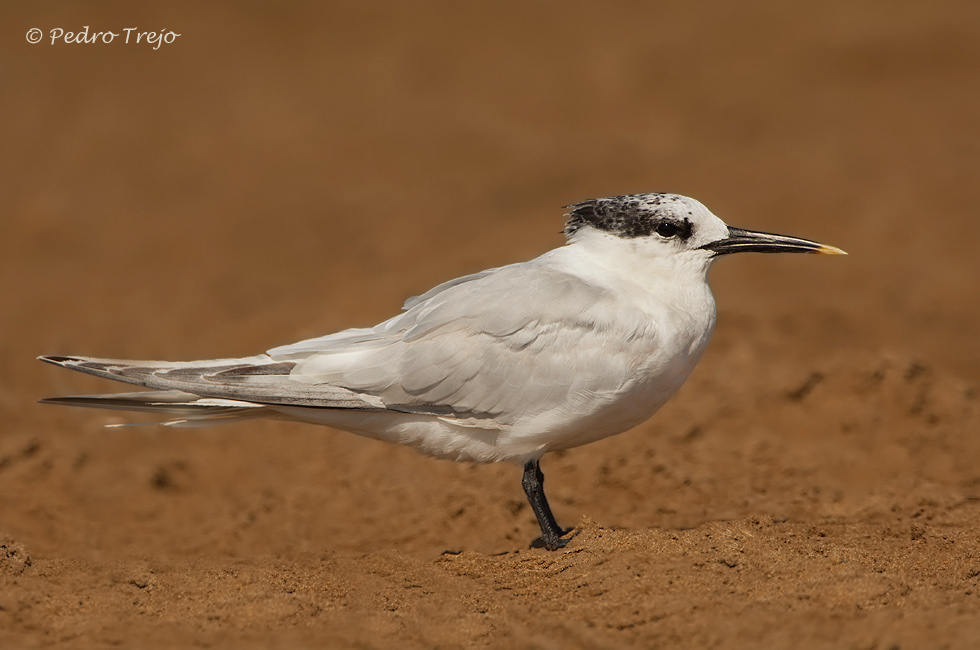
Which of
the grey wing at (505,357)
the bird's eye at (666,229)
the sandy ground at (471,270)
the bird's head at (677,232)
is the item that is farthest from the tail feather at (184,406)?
the bird's eye at (666,229)

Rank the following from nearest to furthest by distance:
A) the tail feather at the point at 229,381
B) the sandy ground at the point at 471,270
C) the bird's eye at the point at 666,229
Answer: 1. the sandy ground at the point at 471,270
2. the tail feather at the point at 229,381
3. the bird's eye at the point at 666,229

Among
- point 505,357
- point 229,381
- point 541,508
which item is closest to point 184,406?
point 229,381

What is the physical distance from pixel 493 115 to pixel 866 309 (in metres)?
6.63

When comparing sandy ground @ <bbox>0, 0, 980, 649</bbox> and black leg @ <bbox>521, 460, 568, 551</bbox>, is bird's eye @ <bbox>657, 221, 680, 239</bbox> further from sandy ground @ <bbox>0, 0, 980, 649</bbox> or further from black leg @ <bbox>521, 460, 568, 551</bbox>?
sandy ground @ <bbox>0, 0, 980, 649</bbox>

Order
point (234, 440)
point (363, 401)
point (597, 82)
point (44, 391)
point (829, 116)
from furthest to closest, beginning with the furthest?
1. point (597, 82)
2. point (829, 116)
3. point (44, 391)
4. point (234, 440)
5. point (363, 401)

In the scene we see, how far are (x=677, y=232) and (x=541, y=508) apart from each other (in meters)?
1.65

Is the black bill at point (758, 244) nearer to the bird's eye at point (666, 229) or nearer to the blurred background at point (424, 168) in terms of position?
the bird's eye at point (666, 229)

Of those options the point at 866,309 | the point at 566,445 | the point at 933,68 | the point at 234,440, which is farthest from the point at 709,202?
the point at 566,445

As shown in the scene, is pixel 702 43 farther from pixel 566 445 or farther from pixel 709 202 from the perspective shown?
pixel 566 445

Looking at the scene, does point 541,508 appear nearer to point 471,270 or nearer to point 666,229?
point 666,229

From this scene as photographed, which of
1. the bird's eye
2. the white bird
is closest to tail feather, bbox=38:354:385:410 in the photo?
the white bird

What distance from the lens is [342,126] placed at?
13953 millimetres

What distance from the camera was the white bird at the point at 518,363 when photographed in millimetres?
4961

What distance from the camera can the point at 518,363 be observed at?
16.6ft
